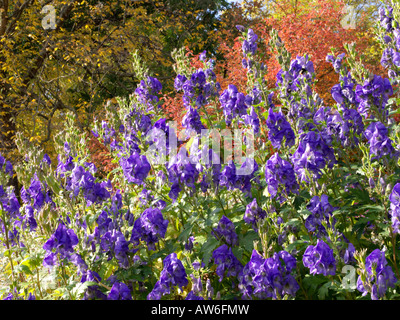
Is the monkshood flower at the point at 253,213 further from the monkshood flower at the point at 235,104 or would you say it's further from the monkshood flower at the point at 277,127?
the monkshood flower at the point at 235,104

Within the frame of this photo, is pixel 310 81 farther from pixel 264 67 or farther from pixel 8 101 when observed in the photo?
pixel 8 101

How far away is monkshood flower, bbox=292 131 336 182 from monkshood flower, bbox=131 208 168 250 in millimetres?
1007

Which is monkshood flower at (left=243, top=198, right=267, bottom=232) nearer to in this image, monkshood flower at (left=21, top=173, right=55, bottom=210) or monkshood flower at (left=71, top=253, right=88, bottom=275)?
monkshood flower at (left=71, top=253, right=88, bottom=275)

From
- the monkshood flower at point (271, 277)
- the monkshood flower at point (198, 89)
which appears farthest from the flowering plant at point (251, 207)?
the monkshood flower at point (198, 89)

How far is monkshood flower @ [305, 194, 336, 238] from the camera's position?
246 cm

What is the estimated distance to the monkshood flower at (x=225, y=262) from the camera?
2514 millimetres

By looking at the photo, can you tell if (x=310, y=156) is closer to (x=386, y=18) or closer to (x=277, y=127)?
(x=277, y=127)

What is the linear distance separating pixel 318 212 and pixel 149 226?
115 cm

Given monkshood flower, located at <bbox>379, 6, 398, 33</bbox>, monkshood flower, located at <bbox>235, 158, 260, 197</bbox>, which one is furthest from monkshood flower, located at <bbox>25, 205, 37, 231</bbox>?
monkshood flower, located at <bbox>379, 6, 398, 33</bbox>

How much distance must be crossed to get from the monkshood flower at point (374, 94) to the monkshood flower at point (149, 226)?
5.80 ft

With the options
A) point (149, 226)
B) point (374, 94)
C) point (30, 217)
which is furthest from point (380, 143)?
point (30, 217)

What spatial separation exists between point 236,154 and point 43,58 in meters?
9.82
